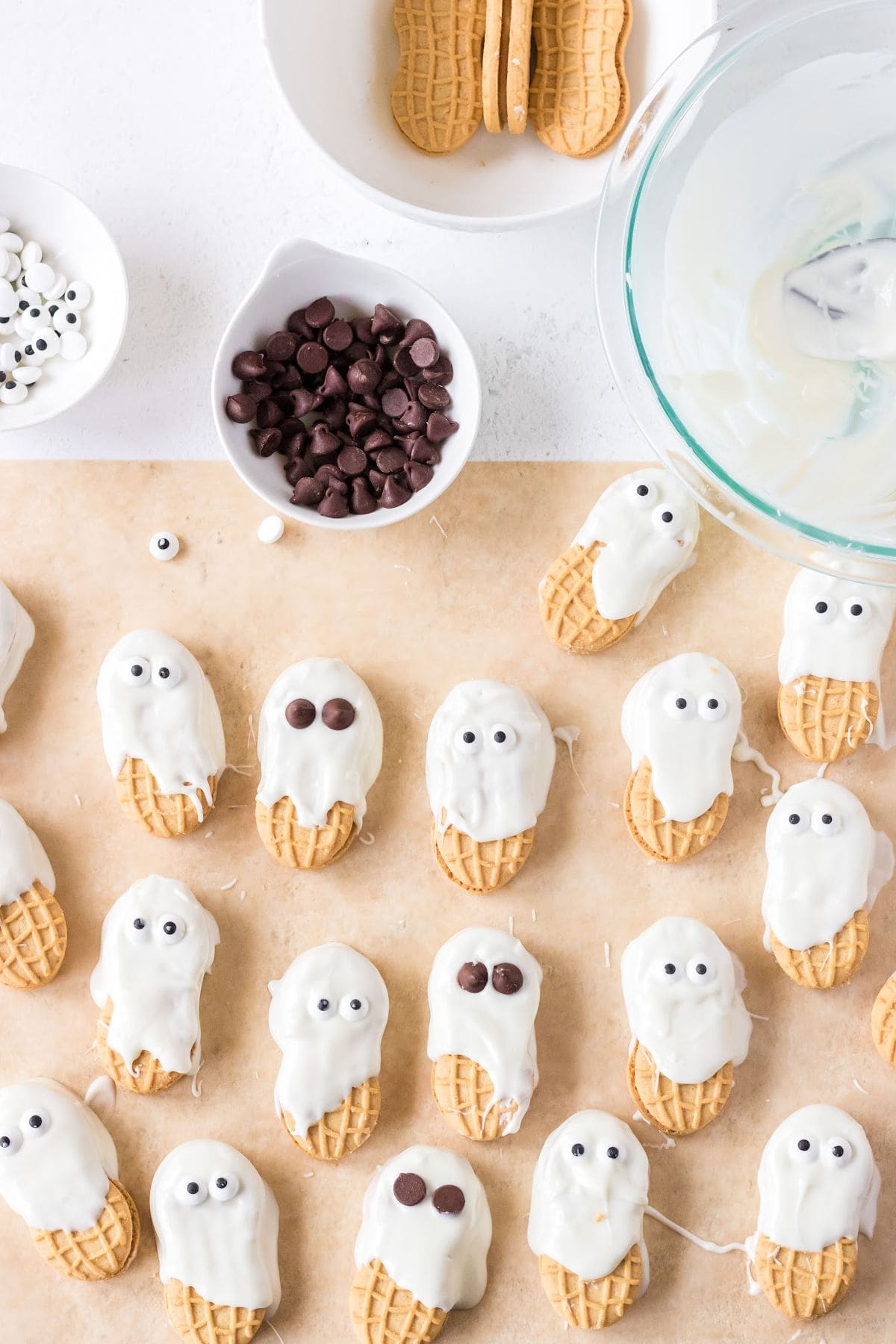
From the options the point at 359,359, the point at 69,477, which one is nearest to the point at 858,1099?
the point at 359,359

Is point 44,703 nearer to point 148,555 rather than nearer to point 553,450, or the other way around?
point 148,555

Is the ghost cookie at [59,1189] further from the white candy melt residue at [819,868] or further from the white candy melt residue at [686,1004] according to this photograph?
the white candy melt residue at [819,868]

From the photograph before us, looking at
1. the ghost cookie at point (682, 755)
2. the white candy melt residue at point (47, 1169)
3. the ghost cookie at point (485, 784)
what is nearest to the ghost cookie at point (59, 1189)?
the white candy melt residue at point (47, 1169)

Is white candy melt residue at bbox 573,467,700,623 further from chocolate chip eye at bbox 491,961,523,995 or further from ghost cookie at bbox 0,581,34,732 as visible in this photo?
ghost cookie at bbox 0,581,34,732

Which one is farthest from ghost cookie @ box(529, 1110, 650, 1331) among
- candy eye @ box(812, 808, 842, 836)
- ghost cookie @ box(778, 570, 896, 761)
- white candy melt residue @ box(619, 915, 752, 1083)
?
ghost cookie @ box(778, 570, 896, 761)

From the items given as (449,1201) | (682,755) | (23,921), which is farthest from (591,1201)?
(23,921)

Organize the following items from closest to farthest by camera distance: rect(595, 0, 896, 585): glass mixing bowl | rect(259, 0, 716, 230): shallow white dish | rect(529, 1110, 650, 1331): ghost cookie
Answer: rect(595, 0, 896, 585): glass mixing bowl
rect(259, 0, 716, 230): shallow white dish
rect(529, 1110, 650, 1331): ghost cookie
